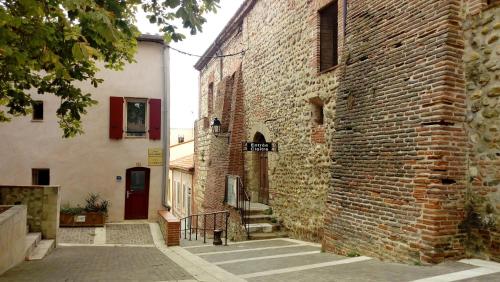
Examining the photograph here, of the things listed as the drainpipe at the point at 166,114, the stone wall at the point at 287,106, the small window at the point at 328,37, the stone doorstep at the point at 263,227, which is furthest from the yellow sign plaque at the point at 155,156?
the small window at the point at 328,37

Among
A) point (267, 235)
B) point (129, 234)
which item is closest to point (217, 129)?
point (129, 234)

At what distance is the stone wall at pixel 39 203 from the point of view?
1004 cm

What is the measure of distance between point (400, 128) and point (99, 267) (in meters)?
5.47

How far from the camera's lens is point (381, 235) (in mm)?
6164

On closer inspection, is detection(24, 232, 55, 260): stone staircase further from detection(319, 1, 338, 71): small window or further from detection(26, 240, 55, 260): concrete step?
detection(319, 1, 338, 71): small window

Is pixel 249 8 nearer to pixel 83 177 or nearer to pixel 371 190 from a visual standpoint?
pixel 83 177

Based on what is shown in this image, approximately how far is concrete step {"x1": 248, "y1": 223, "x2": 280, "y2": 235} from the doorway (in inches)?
51.4

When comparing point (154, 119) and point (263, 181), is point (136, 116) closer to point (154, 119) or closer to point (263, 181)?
point (154, 119)

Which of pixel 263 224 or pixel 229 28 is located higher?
pixel 229 28

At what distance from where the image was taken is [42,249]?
8.75m

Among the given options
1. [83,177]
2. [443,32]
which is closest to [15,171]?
[83,177]

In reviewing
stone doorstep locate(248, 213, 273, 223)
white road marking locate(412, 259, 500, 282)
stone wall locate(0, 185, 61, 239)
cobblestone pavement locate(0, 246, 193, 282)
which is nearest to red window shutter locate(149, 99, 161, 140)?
stone wall locate(0, 185, 61, 239)

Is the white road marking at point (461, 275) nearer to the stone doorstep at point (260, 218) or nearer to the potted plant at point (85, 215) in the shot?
the stone doorstep at point (260, 218)

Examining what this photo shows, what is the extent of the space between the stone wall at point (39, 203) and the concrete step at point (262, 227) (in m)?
4.95
